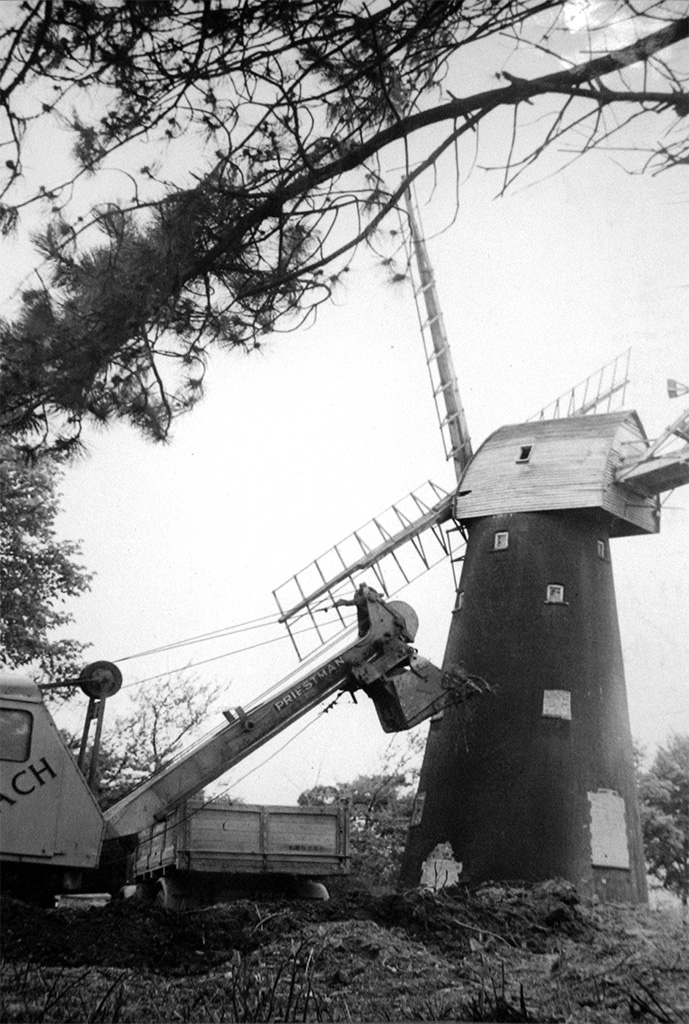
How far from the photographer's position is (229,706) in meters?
10.9

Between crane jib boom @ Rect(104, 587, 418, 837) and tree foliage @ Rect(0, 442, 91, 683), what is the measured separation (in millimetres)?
2592

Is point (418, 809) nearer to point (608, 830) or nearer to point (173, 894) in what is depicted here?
point (608, 830)

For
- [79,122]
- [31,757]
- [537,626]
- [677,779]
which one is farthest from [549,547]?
[79,122]

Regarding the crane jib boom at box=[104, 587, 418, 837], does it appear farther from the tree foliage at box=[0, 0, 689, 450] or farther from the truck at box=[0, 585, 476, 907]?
the tree foliage at box=[0, 0, 689, 450]

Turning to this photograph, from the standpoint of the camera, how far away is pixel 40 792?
8.30 m

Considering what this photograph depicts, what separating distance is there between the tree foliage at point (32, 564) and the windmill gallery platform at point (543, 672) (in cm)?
589

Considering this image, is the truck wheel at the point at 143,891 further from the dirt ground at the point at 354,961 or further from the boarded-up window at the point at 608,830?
the boarded-up window at the point at 608,830

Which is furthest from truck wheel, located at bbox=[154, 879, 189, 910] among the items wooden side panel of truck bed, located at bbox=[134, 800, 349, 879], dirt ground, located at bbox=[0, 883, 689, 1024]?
dirt ground, located at bbox=[0, 883, 689, 1024]

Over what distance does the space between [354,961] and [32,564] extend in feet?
12.3

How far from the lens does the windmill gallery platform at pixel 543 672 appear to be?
11.6 metres

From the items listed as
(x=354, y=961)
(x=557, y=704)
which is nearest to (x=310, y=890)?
(x=557, y=704)

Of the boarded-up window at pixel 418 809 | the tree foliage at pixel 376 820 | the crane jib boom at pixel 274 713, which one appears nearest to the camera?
the crane jib boom at pixel 274 713

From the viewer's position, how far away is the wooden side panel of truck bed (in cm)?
1173

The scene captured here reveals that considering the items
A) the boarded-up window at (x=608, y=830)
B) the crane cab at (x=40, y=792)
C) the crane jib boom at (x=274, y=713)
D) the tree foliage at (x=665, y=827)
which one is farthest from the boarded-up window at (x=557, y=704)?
the crane cab at (x=40, y=792)
